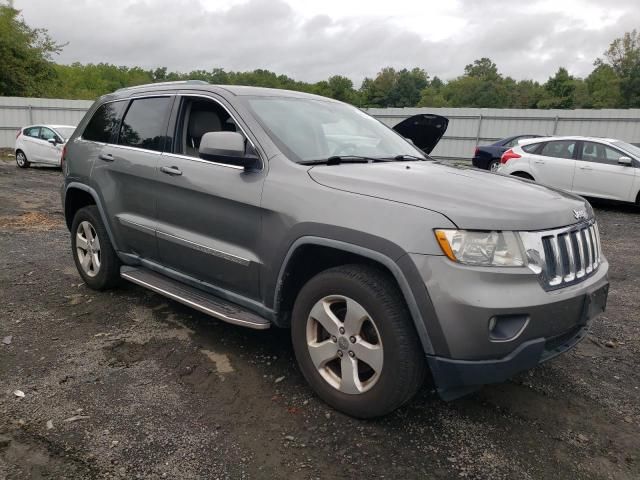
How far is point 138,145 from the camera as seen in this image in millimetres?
4184

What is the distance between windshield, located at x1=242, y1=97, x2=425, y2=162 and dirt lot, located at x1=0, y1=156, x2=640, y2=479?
144 centimetres

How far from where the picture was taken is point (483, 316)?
7.67 ft

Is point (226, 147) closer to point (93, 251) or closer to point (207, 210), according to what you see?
point (207, 210)

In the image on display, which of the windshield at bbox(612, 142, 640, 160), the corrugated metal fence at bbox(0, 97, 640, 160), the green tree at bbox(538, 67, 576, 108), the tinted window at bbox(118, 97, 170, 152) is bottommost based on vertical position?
the tinted window at bbox(118, 97, 170, 152)

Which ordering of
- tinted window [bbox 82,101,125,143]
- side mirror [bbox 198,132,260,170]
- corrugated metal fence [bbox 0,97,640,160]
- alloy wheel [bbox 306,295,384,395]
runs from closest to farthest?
alloy wheel [bbox 306,295,384,395]
side mirror [bbox 198,132,260,170]
tinted window [bbox 82,101,125,143]
corrugated metal fence [bbox 0,97,640,160]

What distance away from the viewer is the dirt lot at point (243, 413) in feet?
8.13

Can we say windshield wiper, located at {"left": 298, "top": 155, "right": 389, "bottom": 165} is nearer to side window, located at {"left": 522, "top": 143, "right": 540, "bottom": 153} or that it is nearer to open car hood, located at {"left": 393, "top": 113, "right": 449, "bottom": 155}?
open car hood, located at {"left": 393, "top": 113, "right": 449, "bottom": 155}

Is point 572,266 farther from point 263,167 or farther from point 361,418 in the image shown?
point 263,167

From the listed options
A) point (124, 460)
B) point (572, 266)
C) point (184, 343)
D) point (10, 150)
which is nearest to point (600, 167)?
point (572, 266)

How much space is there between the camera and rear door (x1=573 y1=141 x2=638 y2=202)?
406 inches

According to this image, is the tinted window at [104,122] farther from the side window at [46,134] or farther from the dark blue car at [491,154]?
the side window at [46,134]

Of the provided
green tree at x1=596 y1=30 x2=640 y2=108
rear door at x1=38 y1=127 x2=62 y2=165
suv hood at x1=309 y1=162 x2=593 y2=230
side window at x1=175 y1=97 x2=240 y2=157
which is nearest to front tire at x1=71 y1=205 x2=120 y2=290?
side window at x1=175 y1=97 x2=240 y2=157

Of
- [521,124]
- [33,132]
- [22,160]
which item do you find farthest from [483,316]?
[521,124]

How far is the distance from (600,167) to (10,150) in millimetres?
24142
